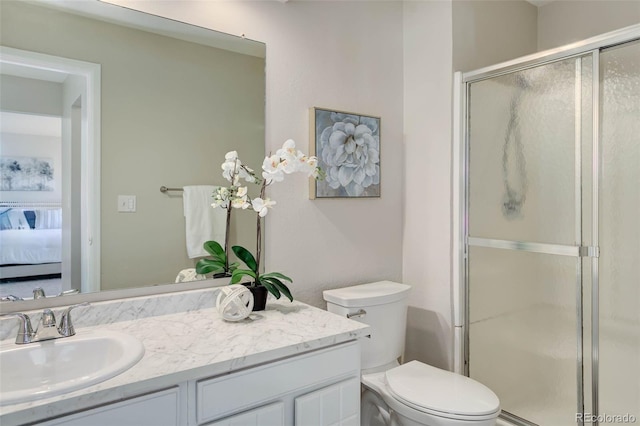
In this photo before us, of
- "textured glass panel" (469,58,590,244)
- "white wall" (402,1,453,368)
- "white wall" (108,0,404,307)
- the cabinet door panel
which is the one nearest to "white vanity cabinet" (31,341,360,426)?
the cabinet door panel

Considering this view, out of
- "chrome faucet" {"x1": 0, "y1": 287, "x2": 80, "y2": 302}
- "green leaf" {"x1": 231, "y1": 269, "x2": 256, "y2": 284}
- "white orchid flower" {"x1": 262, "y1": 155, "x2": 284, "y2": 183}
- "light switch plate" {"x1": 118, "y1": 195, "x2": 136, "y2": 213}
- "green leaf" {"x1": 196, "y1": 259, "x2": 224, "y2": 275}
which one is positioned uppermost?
"white orchid flower" {"x1": 262, "y1": 155, "x2": 284, "y2": 183}

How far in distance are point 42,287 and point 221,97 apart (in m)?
0.97

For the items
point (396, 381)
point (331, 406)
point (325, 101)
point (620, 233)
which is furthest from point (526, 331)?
point (325, 101)

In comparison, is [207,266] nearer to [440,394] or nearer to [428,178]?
[440,394]

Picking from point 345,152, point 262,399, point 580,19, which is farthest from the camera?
point 580,19

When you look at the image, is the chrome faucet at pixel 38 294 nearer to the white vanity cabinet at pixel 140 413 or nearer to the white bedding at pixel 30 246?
the white bedding at pixel 30 246

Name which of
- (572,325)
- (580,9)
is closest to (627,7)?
(580,9)

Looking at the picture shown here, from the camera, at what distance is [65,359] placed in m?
1.22

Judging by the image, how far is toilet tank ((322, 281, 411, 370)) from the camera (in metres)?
1.89

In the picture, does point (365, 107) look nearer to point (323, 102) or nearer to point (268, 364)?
point (323, 102)

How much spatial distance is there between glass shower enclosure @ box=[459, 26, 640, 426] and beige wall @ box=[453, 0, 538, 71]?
0.21 metres

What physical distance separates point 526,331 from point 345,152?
127 cm

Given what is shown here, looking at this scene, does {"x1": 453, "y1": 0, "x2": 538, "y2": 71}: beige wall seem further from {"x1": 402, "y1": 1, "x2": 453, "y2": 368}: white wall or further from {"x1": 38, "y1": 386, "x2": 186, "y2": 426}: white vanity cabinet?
{"x1": 38, "y1": 386, "x2": 186, "y2": 426}: white vanity cabinet

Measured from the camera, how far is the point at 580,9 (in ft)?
8.25
